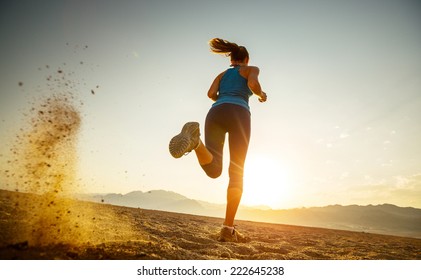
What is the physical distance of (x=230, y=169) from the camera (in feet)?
9.65

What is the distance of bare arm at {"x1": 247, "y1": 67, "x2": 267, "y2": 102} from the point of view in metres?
2.96

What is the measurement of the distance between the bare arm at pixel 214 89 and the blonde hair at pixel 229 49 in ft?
1.12

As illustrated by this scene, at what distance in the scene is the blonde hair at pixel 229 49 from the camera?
340 cm

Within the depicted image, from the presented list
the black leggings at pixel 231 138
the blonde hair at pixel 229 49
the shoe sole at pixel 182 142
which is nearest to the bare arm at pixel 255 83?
the black leggings at pixel 231 138

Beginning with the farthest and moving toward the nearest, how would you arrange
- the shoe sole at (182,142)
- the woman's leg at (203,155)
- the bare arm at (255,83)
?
the bare arm at (255,83) < the woman's leg at (203,155) < the shoe sole at (182,142)

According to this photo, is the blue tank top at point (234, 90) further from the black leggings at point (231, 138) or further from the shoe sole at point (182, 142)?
the shoe sole at point (182, 142)

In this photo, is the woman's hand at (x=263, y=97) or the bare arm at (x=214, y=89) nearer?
the woman's hand at (x=263, y=97)

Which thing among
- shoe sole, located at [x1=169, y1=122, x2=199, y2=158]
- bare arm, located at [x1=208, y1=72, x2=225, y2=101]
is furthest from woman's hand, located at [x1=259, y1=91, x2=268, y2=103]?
shoe sole, located at [x1=169, y1=122, x2=199, y2=158]

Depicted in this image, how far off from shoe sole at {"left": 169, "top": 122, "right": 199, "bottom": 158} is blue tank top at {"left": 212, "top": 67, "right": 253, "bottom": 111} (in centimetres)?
60

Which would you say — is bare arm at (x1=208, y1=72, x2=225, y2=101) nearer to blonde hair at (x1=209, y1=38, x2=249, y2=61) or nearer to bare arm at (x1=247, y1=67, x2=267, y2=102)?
blonde hair at (x1=209, y1=38, x2=249, y2=61)

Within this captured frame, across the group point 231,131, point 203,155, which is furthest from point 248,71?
point 203,155

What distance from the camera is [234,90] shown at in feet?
10.0
